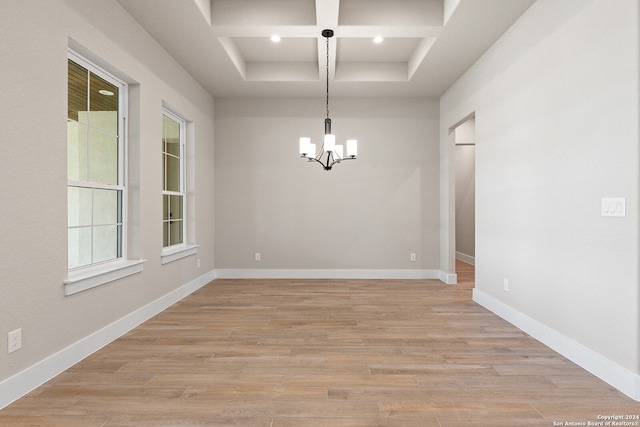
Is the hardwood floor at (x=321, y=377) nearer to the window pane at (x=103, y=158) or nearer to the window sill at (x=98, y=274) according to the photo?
the window sill at (x=98, y=274)

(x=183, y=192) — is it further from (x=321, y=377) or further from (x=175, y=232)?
(x=321, y=377)

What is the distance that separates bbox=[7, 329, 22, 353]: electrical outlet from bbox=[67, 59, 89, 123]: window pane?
1.54m

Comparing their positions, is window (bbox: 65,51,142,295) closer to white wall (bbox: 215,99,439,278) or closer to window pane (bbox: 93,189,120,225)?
window pane (bbox: 93,189,120,225)

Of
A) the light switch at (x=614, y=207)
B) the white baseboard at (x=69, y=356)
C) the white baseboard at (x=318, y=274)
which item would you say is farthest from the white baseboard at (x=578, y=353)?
the white baseboard at (x=69, y=356)

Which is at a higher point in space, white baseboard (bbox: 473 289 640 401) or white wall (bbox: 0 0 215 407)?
white wall (bbox: 0 0 215 407)

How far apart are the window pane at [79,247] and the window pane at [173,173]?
1.61m

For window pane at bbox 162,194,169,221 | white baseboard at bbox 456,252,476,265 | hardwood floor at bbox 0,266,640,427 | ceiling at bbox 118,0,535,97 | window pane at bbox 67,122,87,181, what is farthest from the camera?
white baseboard at bbox 456,252,476,265

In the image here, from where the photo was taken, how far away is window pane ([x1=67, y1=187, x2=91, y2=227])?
279cm

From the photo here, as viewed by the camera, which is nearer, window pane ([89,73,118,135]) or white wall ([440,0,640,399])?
white wall ([440,0,640,399])

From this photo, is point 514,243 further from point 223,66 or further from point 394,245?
point 223,66

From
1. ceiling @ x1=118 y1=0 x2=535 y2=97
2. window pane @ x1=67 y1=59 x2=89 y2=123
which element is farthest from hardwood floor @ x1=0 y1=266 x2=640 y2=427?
ceiling @ x1=118 y1=0 x2=535 y2=97

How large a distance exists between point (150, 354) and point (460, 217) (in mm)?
6894

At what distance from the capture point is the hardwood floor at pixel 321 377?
195cm

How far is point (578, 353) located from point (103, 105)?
14.0 feet
